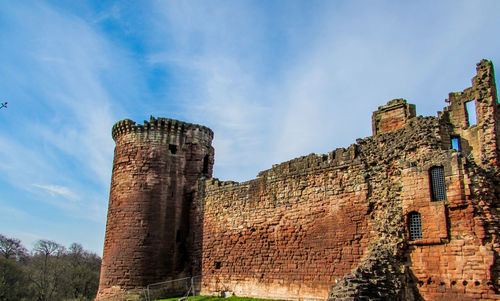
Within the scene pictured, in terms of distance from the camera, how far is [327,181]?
15.0 meters

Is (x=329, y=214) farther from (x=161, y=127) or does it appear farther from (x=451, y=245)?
(x=161, y=127)

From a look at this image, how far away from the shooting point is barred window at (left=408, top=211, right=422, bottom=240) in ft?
39.7

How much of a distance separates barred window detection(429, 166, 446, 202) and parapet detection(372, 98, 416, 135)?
265 centimetres

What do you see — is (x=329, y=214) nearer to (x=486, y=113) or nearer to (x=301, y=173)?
(x=301, y=173)

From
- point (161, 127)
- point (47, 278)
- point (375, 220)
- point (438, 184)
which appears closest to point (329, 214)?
point (375, 220)

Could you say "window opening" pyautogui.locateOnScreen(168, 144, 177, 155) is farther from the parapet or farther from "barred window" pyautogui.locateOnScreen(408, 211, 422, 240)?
"barred window" pyautogui.locateOnScreen(408, 211, 422, 240)

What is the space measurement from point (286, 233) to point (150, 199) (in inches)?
288

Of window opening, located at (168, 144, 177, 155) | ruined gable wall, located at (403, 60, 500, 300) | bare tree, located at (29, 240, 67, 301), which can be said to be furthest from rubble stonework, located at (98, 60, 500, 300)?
bare tree, located at (29, 240, 67, 301)

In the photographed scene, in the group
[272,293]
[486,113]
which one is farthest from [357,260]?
[486,113]

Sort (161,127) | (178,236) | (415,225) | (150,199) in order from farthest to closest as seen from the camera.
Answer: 1. (161,127)
2. (178,236)
3. (150,199)
4. (415,225)

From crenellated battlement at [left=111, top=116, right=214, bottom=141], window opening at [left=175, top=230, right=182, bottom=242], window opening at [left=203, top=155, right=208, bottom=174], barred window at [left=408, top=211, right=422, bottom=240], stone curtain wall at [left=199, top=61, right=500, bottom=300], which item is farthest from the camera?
window opening at [left=203, top=155, right=208, bottom=174]

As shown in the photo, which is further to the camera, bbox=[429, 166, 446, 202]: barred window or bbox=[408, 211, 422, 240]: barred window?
bbox=[408, 211, 422, 240]: barred window

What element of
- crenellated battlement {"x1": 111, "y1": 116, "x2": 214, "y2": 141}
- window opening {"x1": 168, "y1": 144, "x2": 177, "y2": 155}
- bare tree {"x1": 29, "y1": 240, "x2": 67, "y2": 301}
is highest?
crenellated battlement {"x1": 111, "y1": 116, "x2": 214, "y2": 141}

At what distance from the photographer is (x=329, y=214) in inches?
577
